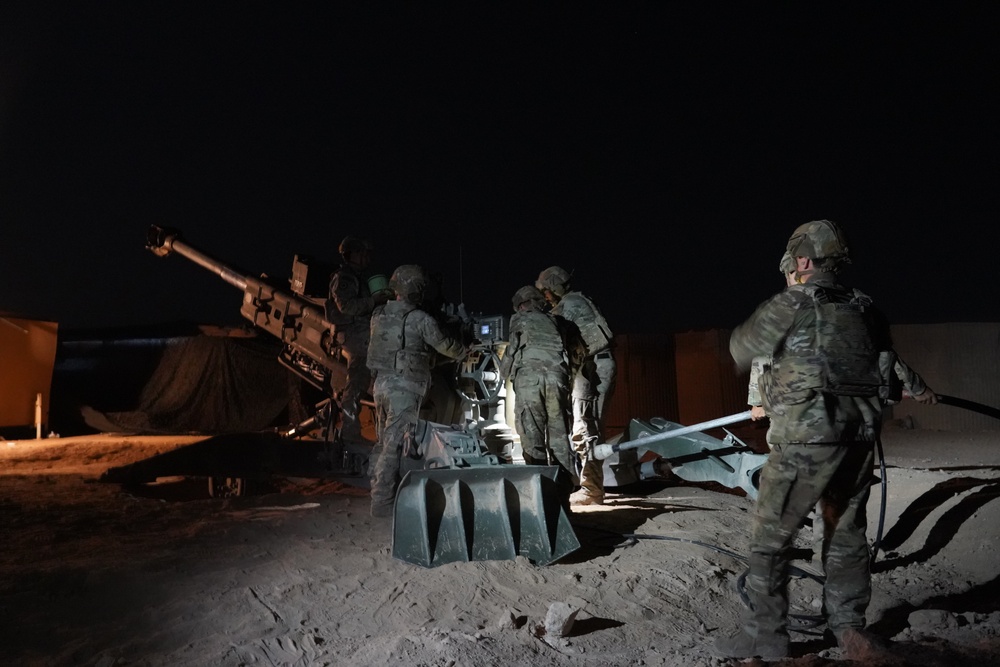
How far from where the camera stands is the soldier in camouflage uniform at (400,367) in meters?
Result: 5.71

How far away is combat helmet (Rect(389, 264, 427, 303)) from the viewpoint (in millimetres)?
5797

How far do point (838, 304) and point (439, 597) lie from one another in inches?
95.7

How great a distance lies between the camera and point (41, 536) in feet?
16.9

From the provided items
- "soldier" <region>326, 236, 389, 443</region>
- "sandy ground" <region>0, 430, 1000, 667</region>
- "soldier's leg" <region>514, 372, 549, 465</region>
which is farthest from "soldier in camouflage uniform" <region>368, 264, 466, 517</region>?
"soldier" <region>326, 236, 389, 443</region>

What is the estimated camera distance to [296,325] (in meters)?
8.59

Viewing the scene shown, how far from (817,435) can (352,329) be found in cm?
567

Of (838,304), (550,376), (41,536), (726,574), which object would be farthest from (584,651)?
(41,536)

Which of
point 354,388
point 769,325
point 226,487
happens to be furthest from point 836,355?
point 226,487

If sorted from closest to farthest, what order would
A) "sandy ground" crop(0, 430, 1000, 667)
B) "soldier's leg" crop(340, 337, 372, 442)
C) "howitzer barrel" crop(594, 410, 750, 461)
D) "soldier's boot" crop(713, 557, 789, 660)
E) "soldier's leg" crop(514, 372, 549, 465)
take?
"soldier's boot" crop(713, 557, 789, 660) < "sandy ground" crop(0, 430, 1000, 667) < "howitzer barrel" crop(594, 410, 750, 461) < "soldier's leg" crop(514, 372, 549, 465) < "soldier's leg" crop(340, 337, 372, 442)

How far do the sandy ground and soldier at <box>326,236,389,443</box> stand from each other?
4.51ft

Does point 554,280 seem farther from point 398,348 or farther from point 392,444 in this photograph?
point 392,444

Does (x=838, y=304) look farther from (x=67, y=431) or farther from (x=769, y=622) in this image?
(x=67, y=431)

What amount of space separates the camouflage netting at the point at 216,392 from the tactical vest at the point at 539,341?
8.97 m

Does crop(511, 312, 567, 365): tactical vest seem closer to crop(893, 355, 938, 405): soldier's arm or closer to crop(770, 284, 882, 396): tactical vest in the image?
crop(893, 355, 938, 405): soldier's arm
